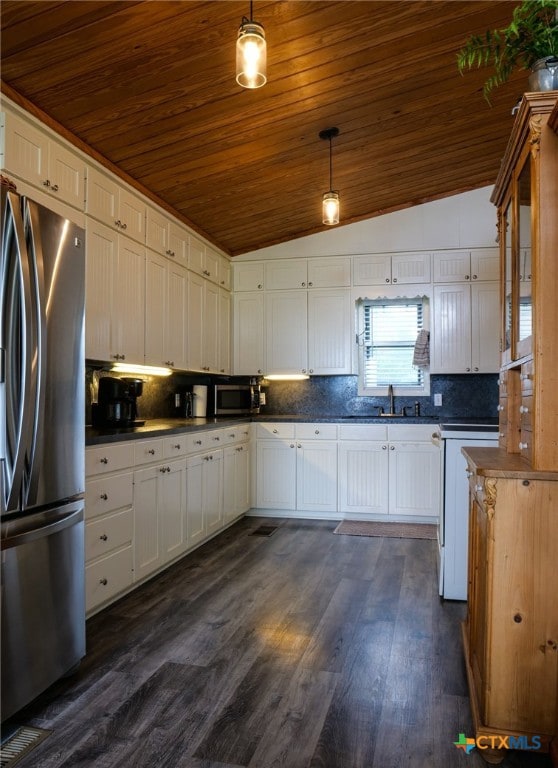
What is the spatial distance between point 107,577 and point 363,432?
2.63 m

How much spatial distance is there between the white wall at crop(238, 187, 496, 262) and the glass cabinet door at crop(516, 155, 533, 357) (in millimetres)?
3120

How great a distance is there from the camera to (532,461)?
5.76 ft

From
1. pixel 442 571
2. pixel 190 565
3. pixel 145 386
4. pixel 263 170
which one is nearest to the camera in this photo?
pixel 442 571

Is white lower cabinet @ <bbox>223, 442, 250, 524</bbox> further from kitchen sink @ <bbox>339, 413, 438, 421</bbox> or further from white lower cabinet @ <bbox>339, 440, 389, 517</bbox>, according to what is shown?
kitchen sink @ <bbox>339, 413, 438, 421</bbox>

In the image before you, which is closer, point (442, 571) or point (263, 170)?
point (442, 571)

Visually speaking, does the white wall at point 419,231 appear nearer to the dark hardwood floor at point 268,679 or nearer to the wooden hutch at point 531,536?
the dark hardwood floor at point 268,679

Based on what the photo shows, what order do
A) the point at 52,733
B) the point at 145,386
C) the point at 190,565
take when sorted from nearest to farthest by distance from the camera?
the point at 52,733, the point at 190,565, the point at 145,386

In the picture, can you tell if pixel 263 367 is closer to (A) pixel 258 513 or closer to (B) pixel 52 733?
(A) pixel 258 513

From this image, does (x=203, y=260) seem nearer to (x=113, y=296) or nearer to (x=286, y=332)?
(x=286, y=332)

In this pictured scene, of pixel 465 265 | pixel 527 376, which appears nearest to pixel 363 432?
pixel 465 265

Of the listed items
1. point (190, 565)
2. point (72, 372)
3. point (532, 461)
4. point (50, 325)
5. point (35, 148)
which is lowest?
point (190, 565)

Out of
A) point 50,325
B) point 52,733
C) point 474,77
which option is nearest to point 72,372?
point 50,325

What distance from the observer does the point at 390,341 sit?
535 cm

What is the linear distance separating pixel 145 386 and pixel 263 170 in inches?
74.1
